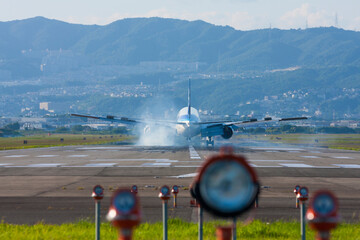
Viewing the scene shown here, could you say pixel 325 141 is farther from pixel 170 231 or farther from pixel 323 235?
pixel 323 235

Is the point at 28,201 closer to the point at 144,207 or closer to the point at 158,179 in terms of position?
the point at 144,207

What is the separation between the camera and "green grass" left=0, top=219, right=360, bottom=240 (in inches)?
513

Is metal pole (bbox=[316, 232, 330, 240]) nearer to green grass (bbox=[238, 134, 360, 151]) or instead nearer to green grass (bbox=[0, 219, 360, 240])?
green grass (bbox=[0, 219, 360, 240])

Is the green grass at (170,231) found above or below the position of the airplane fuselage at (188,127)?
below

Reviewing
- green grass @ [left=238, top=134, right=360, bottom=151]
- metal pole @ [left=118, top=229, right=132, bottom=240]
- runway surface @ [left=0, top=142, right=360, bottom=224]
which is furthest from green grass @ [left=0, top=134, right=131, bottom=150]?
metal pole @ [left=118, top=229, right=132, bottom=240]

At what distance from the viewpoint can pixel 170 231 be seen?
14.0 meters

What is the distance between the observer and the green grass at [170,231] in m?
13.0

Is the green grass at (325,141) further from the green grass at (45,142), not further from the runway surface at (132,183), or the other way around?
the runway surface at (132,183)

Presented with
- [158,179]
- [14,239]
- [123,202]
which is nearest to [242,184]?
[123,202]

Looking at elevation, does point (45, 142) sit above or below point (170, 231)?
above

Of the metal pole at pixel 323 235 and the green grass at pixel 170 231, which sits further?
the green grass at pixel 170 231

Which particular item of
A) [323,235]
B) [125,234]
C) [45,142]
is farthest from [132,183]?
[45,142]

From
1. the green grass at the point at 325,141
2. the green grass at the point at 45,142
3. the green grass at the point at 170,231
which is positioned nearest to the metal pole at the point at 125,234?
the green grass at the point at 170,231

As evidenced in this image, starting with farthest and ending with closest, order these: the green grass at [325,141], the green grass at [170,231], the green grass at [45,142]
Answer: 1. the green grass at [45,142]
2. the green grass at [325,141]
3. the green grass at [170,231]
